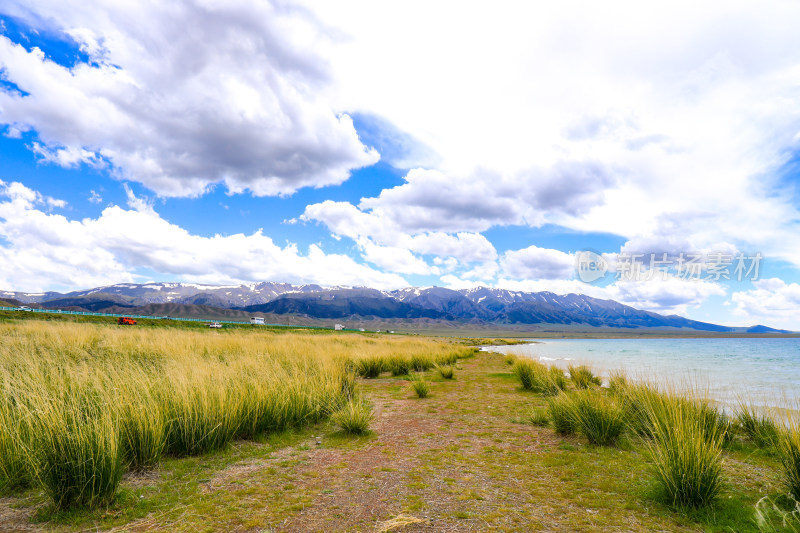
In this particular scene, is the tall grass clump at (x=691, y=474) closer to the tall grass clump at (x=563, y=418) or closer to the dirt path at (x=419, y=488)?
the dirt path at (x=419, y=488)

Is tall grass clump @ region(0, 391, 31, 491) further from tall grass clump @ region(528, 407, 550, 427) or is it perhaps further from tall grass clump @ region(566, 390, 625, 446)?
tall grass clump @ region(528, 407, 550, 427)

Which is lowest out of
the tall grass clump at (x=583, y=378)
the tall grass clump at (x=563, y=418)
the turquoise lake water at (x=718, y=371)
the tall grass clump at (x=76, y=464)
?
the turquoise lake water at (x=718, y=371)

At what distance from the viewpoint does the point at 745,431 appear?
23.1 feet

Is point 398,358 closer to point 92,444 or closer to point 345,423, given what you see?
point 345,423

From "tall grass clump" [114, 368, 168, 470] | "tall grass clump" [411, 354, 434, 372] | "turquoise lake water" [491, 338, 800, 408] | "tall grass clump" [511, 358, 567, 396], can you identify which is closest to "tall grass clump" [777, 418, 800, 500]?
"turquoise lake water" [491, 338, 800, 408]

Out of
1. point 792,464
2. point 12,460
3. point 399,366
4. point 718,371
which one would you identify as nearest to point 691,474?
point 792,464

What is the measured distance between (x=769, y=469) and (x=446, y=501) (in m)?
4.73

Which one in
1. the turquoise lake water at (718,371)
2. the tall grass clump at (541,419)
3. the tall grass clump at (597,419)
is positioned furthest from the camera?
the turquoise lake water at (718,371)

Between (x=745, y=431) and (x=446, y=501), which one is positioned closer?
(x=446, y=501)

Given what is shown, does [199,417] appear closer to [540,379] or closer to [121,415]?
[121,415]

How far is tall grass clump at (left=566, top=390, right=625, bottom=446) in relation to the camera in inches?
248

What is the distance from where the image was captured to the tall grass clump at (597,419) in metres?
6.30

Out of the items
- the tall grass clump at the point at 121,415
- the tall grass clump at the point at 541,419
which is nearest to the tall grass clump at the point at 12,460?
the tall grass clump at the point at 121,415

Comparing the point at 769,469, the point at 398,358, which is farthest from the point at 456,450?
the point at 398,358
